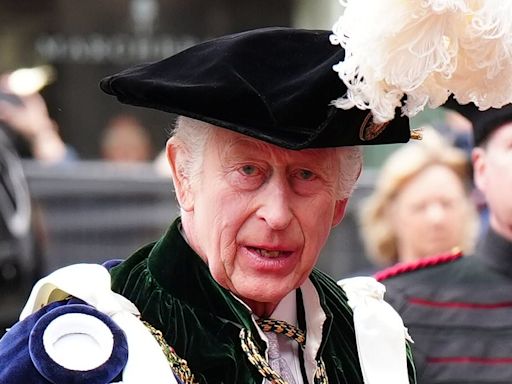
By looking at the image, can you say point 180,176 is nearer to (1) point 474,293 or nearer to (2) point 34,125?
(1) point 474,293

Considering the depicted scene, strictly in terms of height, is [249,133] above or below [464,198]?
above

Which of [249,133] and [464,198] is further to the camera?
[464,198]

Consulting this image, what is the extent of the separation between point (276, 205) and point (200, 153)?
19cm

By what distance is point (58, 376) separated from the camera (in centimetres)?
291

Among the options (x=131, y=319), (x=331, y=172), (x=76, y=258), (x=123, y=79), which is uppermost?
(x=123, y=79)

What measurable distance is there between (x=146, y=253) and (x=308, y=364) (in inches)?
16.3

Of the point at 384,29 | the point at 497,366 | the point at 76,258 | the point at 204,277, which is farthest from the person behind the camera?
the point at 76,258

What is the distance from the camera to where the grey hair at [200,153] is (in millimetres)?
3154

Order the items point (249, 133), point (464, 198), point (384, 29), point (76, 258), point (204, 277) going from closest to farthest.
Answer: point (384, 29) < point (249, 133) < point (204, 277) < point (464, 198) < point (76, 258)

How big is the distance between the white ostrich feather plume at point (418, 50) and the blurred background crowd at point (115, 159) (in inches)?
119

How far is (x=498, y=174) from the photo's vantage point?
4.72 meters

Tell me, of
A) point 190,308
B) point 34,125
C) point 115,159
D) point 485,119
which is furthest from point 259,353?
point 115,159

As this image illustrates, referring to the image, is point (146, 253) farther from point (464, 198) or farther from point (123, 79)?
point (464, 198)

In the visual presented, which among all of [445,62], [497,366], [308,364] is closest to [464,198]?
[497,366]
